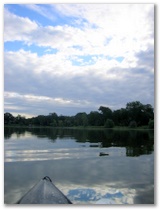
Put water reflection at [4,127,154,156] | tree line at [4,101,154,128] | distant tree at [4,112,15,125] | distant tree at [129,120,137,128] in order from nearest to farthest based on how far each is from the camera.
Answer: distant tree at [4,112,15,125], tree line at [4,101,154,128], water reflection at [4,127,154,156], distant tree at [129,120,137,128]

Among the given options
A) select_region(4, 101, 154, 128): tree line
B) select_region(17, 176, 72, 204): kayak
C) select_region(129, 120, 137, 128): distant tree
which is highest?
select_region(4, 101, 154, 128): tree line

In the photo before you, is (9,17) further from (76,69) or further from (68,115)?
(68,115)

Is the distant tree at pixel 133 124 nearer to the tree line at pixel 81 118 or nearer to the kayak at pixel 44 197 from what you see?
the tree line at pixel 81 118

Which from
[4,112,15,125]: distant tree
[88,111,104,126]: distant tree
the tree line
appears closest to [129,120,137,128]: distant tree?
the tree line

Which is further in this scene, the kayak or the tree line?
the tree line

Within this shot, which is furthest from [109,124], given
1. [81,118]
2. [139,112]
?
[81,118]

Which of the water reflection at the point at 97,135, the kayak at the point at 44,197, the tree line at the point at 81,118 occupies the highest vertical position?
the tree line at the point at 81,118

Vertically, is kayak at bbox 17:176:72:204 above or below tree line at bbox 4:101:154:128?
below

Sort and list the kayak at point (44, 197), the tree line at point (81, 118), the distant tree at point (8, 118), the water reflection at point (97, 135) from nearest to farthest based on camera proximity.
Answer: the kayak at point (44, 197)
the distant tree at point (8, 118)
the tree line at point (81, 118)
the water reflection at point (97, 135)

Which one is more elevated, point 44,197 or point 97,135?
point 97,135

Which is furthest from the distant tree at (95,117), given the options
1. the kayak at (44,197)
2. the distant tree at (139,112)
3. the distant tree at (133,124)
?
the kayak at (44,197)

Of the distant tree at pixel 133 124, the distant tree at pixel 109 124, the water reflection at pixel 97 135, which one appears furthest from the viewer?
the distant tree at pixel 133 124

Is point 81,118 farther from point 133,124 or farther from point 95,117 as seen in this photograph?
point 133,124

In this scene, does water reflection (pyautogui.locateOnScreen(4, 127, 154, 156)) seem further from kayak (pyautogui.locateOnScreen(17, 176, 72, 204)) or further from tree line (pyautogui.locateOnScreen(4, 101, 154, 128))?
kayak (pyautogui.locateOnScreen(17, 176, 72, 204))
